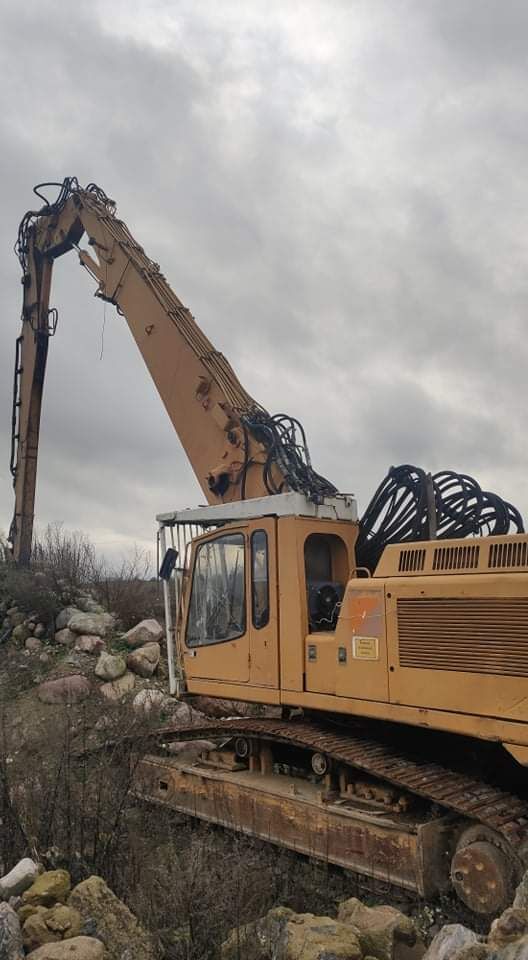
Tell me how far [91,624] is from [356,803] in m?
7.01

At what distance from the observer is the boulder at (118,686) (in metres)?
9.82

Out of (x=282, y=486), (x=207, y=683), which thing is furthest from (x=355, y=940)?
(x=282, y=486)

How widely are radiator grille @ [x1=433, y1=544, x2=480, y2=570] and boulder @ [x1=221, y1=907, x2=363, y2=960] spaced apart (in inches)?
89.4

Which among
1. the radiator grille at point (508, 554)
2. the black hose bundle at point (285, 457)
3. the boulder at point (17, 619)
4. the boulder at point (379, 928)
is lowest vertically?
the boulder at point (379, 928)

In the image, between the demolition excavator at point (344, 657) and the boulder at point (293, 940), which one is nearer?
the boulder at point (293, 940)

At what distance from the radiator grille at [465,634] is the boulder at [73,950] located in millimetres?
2660

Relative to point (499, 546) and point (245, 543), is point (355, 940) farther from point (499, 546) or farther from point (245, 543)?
point (245, 543)

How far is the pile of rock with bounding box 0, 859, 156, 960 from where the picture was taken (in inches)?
131

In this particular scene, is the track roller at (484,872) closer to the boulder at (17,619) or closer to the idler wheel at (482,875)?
the idler wheel at (482,875)

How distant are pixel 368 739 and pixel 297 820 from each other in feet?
2.62


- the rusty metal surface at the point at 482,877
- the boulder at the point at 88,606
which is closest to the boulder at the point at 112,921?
the rusty metal surface at the point at 482,877

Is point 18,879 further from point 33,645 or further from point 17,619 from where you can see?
point 17,619

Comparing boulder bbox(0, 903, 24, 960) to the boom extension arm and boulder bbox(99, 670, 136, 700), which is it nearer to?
the boom extension arm

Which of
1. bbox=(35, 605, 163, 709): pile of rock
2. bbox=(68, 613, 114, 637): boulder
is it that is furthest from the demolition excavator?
bbox=(68, 613, 114, 637): boulder
